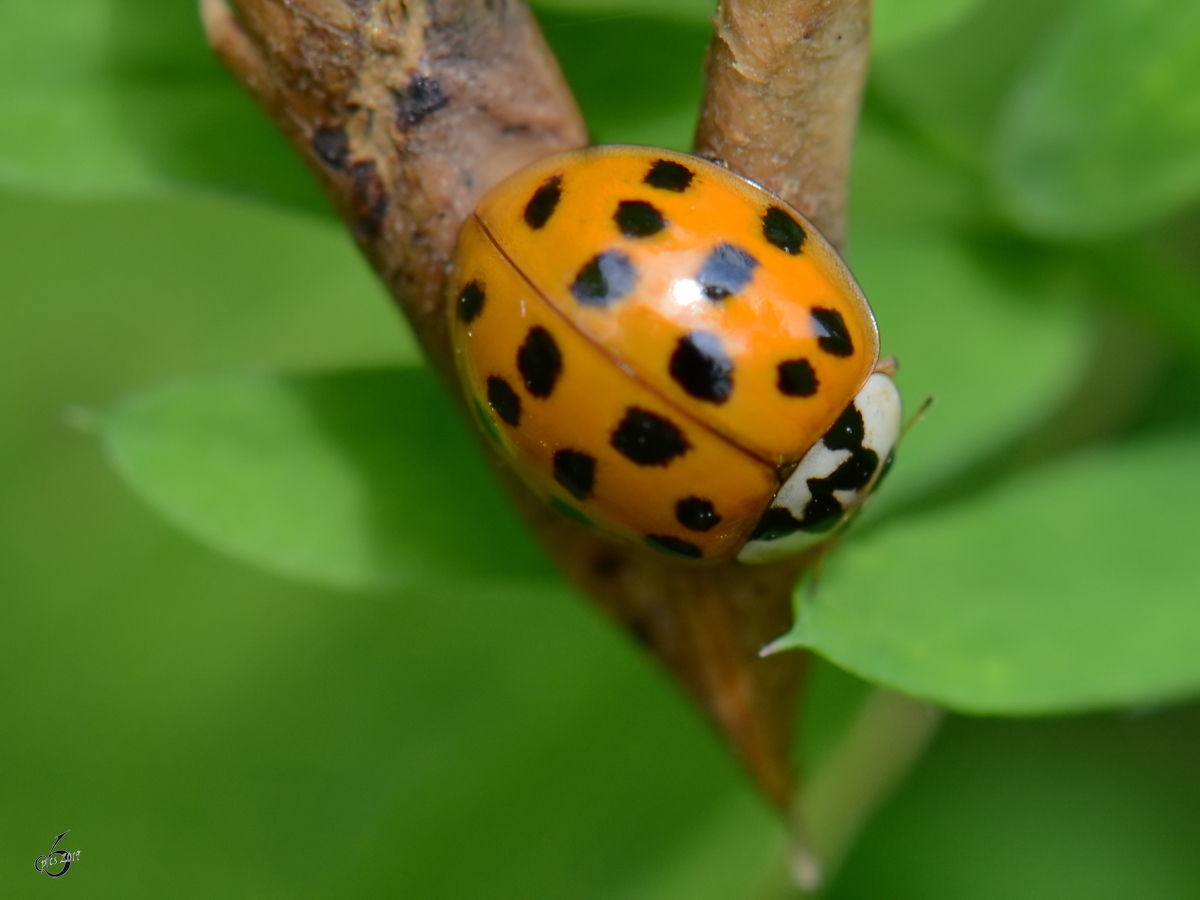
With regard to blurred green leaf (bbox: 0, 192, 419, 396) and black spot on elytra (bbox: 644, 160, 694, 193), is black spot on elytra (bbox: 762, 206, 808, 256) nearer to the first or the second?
black spot on elytra (bbox: 644, 160, 694, 193)

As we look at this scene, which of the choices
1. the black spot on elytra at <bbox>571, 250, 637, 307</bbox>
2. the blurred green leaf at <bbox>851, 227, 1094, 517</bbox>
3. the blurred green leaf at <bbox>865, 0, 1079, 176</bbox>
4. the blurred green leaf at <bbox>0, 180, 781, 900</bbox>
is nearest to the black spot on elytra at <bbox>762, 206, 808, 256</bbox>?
the black spot on elytra at <bbox>571, 250, 637, 307</bbox>

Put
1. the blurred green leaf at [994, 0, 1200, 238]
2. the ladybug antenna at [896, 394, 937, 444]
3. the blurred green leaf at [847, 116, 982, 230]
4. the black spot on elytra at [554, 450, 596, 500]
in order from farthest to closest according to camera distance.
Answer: the blurred green leaf at [847, 116, 982, 230], the blurred green leaf at [994, 0, 1200, 238], the ladybug antenna at [896, 394, 937, 444], the black spot on elytra at [554, 450, 596, 500]

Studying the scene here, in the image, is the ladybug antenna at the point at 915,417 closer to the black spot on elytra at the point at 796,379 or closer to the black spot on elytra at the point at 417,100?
the black spot on elytra at the point at 796,379

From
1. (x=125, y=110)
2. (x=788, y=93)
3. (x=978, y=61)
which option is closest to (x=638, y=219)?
(x=788, y=93)

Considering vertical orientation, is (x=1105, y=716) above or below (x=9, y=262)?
above

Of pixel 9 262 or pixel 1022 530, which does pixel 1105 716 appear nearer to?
pixel 1022 530

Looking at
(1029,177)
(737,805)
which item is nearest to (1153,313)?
(1029,177)
